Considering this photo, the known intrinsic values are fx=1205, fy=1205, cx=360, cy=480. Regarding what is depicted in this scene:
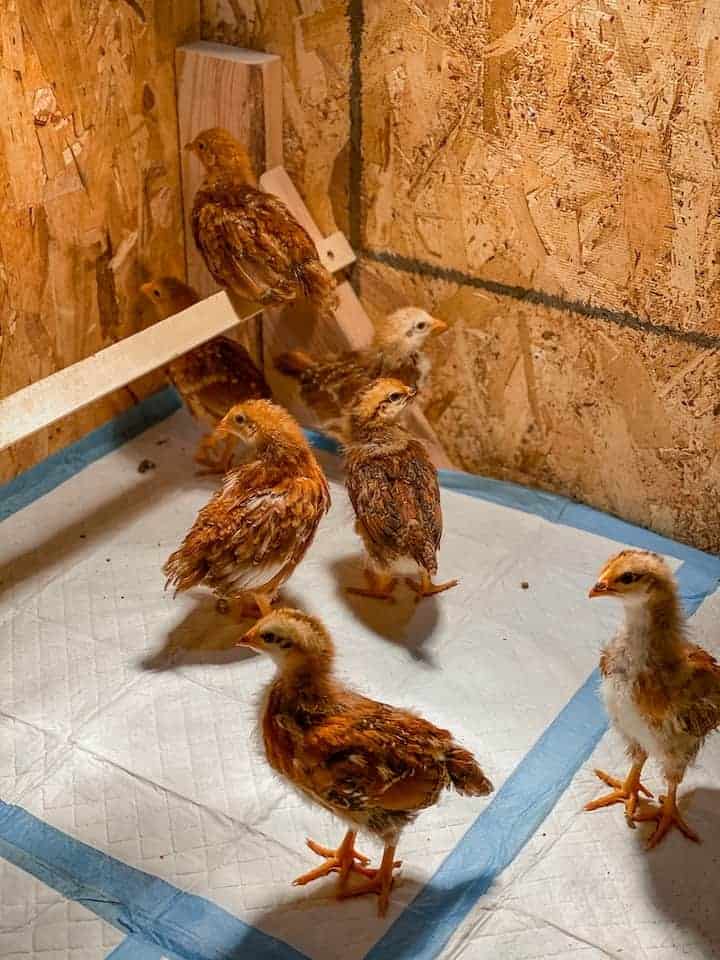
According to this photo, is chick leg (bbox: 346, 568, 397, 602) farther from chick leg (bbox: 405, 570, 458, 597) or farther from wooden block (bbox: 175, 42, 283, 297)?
wooden block (bbox: 175, 42, 283, 297)

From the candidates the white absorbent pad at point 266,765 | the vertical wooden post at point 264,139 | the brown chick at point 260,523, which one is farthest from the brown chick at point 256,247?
the white absorbent pad at point 266,765

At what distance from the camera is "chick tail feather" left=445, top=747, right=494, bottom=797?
1982 millimetres

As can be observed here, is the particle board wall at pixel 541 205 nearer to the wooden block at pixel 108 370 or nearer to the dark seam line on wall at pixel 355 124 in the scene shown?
the dark seam line on wall at pixel 355 124

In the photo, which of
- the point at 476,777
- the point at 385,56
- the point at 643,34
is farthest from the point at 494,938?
the point at 385,56

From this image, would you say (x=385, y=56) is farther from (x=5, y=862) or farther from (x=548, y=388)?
(x=5, y=862)

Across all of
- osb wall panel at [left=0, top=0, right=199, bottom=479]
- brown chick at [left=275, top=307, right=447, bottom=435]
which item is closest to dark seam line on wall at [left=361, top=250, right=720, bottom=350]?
brown chick at [left=275, top=307, right=447, bottom=435]

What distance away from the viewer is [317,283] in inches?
115

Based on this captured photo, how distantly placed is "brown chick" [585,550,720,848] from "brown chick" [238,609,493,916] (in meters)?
0.33

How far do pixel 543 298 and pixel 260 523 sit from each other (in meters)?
0.96

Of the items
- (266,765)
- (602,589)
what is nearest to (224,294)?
(266,765)

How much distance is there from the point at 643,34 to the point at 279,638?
151 cm

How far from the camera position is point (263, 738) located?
6.75 feet

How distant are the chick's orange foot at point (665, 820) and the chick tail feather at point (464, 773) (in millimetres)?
417

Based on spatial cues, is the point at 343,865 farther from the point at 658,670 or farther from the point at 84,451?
the point at 84,451
